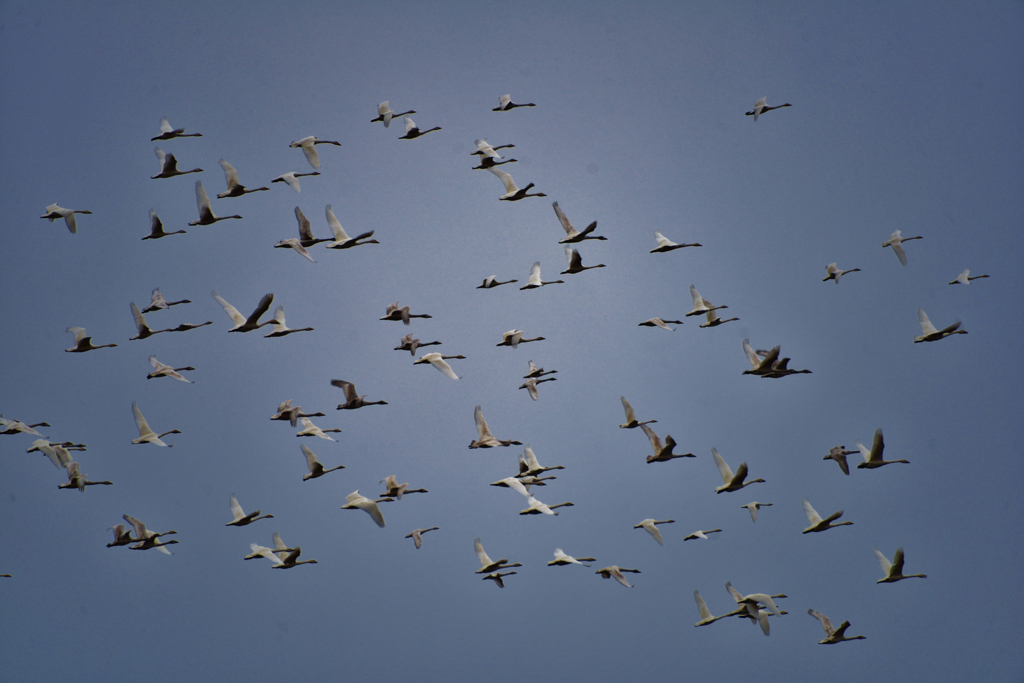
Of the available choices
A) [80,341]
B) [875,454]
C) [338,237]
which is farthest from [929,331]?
[80,341]

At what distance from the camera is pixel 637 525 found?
4453cm

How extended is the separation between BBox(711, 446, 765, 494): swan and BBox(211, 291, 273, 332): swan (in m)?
17.3

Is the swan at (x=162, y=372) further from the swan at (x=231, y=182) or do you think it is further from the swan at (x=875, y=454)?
the swan at (x=875, y=454)

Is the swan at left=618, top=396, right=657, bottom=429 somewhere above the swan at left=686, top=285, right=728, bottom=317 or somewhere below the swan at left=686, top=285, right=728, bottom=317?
below

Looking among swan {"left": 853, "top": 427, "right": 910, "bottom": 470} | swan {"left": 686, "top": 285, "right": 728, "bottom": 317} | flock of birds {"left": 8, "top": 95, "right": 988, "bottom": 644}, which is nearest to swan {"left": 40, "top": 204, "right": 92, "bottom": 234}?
flock of birds {"left": 8, "top": 95, "right": 988, "bottom": 644}

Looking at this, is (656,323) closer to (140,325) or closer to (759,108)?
(759,108)

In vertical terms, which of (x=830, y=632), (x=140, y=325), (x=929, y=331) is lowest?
(x=830, y=632)

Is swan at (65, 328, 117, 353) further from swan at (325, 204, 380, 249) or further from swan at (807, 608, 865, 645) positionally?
swan at (807, 608, 865, 645)

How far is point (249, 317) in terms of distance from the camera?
124 feet

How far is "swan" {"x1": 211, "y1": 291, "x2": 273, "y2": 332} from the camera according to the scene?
36.2 m

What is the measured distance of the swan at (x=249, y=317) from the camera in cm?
3616

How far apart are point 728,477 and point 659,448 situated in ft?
9.47

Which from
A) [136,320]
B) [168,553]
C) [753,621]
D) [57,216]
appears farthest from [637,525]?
[57,216]

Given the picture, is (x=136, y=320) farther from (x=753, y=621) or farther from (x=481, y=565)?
(x=753, y=621)
